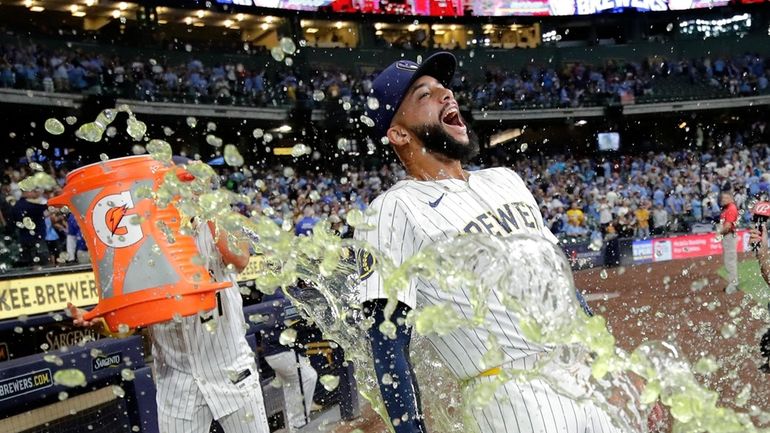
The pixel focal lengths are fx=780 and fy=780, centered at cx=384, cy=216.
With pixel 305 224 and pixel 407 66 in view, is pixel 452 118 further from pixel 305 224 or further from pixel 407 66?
pixel 305 224

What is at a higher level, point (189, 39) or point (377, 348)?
point (189, 39)

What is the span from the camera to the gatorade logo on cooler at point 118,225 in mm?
2908

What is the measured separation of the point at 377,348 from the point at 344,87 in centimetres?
2376

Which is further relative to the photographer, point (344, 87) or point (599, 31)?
point (599, 31)

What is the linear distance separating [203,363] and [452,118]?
5.57 ft

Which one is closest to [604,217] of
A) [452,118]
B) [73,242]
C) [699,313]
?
[699,313]

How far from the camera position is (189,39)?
1011 inches

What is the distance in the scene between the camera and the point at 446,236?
2.29 meters

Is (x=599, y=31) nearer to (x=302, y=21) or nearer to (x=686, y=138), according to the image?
(x=686, y=138)

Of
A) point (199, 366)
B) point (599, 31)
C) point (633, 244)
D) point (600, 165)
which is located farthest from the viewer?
point (599, 31)

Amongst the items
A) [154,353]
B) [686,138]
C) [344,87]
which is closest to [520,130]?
[686,138]

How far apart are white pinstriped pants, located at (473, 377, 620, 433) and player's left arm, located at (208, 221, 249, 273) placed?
167cm

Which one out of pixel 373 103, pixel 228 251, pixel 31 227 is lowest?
pixel 31 227

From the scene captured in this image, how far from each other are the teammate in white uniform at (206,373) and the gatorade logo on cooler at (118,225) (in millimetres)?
548
